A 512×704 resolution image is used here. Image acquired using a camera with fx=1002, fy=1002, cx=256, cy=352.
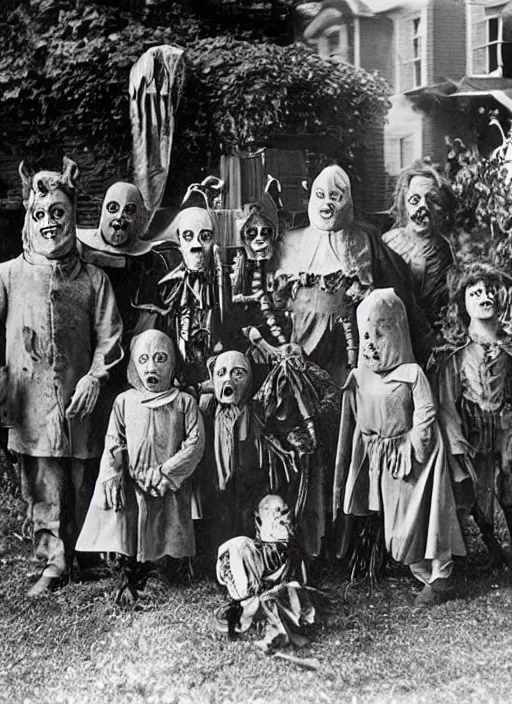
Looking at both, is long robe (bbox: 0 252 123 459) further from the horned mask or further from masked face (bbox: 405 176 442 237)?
masked face (bbox: 405 176 442 237)

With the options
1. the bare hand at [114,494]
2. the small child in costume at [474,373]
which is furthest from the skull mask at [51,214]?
the small child in costume at [474,373]

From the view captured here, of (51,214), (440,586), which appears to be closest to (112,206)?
(51,214)

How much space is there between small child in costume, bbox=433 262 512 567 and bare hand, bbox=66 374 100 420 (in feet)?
5.04

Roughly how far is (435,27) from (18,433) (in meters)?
2.61

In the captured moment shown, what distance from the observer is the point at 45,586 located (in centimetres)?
453

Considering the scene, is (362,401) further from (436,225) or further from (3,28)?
(3,28)

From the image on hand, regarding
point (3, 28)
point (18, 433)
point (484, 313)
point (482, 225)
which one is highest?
point (3, 28)

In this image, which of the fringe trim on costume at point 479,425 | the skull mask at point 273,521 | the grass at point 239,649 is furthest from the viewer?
the fringe trim on costume at point 479,425

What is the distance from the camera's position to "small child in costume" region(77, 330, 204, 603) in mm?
4461

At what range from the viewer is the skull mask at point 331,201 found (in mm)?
4484

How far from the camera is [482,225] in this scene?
4539 mm

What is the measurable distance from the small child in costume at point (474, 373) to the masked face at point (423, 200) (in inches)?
11.1

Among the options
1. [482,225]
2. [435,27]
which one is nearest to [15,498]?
[482,225]

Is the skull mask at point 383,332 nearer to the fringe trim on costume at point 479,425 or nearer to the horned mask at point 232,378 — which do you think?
the fringe trim on costume at point 479,425
